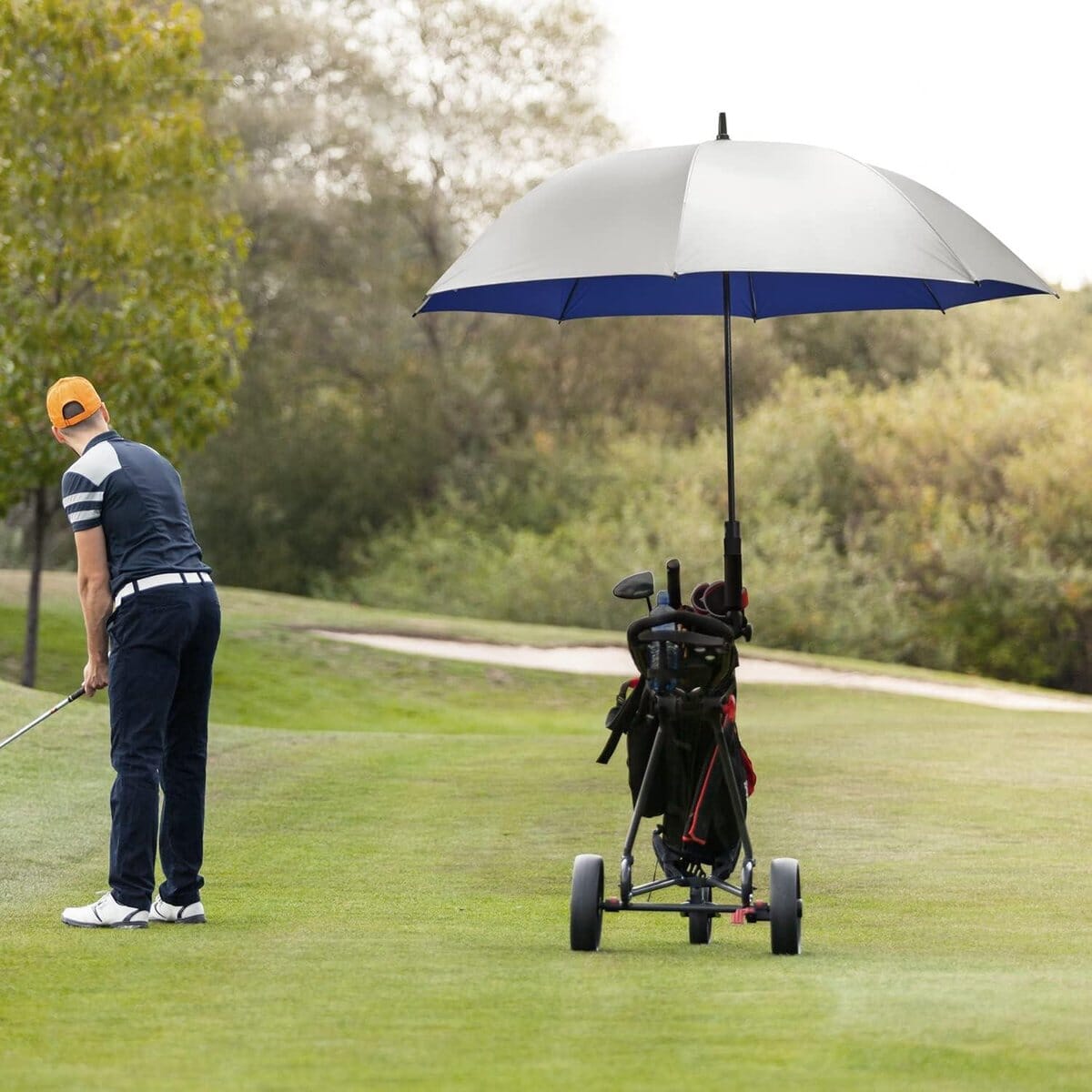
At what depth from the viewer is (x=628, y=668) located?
25781mm

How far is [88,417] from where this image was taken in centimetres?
704

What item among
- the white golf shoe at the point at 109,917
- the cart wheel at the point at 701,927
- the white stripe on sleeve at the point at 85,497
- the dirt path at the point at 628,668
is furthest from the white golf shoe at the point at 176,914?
Answer: the dirt path at the point at 628,668

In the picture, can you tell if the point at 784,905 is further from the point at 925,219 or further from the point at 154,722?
the point at 925,219

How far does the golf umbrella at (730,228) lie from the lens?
6.45 meters

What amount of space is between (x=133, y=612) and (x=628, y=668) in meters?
19.1

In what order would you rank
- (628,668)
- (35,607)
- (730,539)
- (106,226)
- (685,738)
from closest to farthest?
(685,738) < (730,539) < (106,226) < (35,607) < (628,668)

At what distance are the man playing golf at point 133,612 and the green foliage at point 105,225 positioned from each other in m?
13.9

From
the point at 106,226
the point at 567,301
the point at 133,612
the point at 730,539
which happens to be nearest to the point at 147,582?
the point at 133,612

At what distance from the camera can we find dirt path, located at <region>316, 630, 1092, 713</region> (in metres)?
24.0

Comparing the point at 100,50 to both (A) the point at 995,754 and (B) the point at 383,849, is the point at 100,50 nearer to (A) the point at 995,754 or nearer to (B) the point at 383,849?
(A) the point at 995,754

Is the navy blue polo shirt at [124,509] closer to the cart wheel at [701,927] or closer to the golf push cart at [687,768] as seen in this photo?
the golf push cart at [687,768]

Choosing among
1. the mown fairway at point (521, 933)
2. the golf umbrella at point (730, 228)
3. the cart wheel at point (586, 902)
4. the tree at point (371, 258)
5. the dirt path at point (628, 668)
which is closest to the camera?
the mown fairway at point (521, 933)

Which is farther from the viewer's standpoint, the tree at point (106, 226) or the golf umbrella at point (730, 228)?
the tree at point (106, 226)

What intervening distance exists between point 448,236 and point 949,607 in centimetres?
1454
